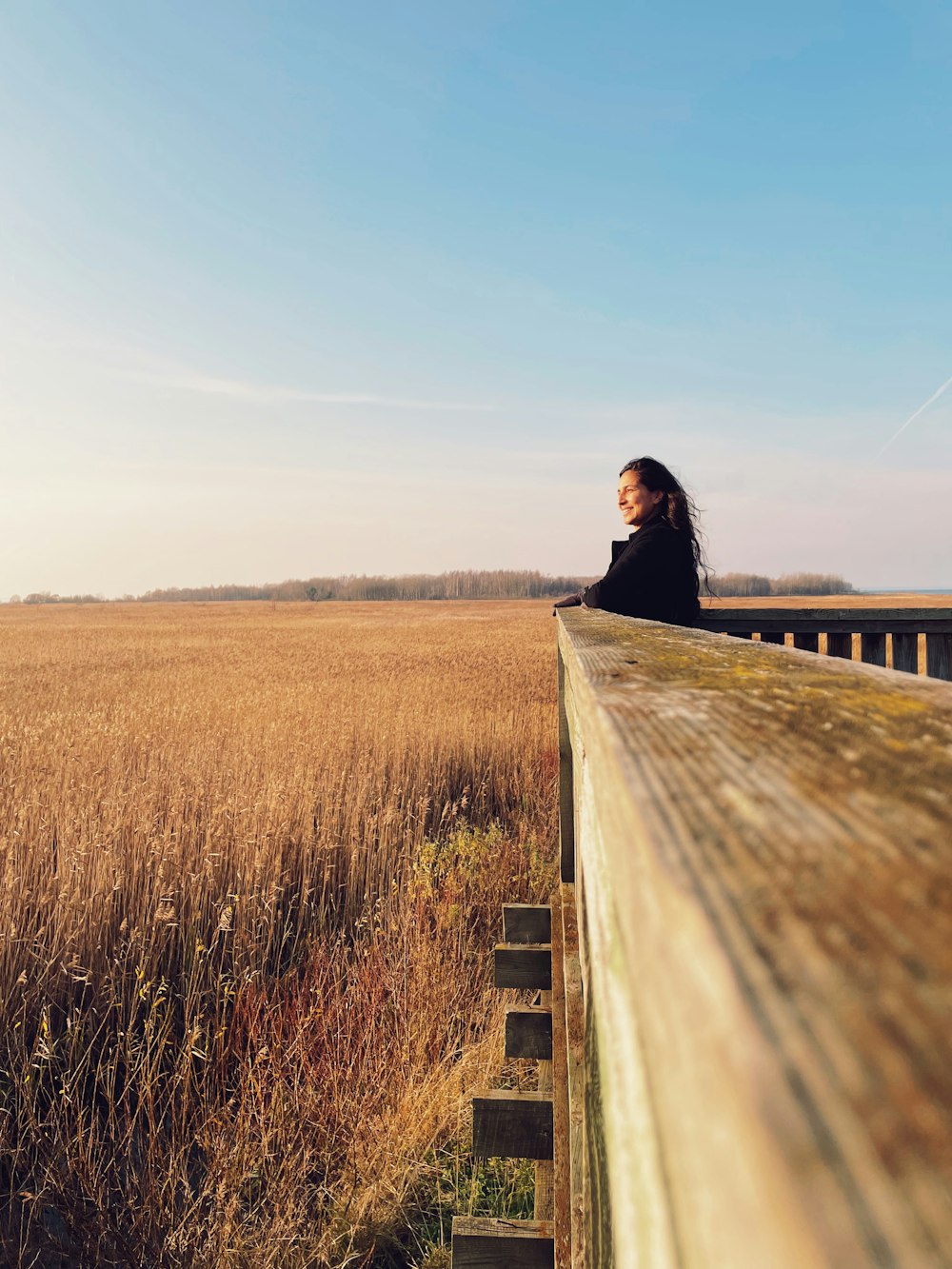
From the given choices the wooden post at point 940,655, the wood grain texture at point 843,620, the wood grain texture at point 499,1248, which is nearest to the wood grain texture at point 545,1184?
the wood grain texture at point 499,1248

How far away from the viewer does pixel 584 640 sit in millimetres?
1392

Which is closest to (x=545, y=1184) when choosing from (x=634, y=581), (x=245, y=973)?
(x=245, y=973)

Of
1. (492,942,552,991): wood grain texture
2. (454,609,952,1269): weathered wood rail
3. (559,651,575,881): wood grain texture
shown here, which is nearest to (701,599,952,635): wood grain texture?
(559,651,575,881): wood grain texture

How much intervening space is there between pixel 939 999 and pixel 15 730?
28.7 ft

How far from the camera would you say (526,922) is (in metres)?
3.24

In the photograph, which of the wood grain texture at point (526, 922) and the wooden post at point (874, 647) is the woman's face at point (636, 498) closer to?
the wooden post at point (874, 647)

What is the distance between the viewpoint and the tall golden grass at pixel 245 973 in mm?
2645

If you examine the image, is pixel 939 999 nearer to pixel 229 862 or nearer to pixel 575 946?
pixel 575 946

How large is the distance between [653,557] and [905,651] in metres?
1.34

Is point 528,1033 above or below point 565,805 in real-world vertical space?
below

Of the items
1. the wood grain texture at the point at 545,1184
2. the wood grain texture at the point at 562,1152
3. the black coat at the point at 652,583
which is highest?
the black coat at the point at 652,583

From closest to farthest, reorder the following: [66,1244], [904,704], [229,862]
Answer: [904,704] < [66,1244] < [229,862]

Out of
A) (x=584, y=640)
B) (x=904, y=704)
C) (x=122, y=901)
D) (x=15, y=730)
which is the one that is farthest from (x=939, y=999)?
(x=15, y=730)

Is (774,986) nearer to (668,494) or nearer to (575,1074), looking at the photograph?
(575,1074)
